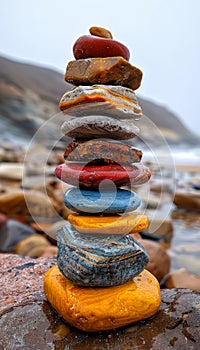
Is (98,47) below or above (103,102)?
above

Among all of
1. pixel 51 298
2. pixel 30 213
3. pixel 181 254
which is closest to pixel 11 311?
pixel 51 298

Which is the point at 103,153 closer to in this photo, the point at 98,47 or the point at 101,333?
the point at 98,47

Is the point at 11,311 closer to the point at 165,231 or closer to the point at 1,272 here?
the point at 1,272

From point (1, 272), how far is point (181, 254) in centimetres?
318

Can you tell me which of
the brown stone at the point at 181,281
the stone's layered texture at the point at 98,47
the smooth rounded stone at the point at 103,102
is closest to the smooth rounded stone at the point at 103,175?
the smooth rounded stone at the point at 103,102

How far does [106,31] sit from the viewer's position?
198 cm

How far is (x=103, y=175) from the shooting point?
6.04 ft

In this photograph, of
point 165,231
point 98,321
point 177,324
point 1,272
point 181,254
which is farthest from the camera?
point 165,231

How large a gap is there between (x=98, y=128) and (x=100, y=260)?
0.78 meters

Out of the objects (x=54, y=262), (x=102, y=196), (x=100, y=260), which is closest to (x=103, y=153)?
(x=102, y=196)

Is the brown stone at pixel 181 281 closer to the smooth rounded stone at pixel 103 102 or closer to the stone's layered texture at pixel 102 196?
the stone's layered texture at pixel 102 196

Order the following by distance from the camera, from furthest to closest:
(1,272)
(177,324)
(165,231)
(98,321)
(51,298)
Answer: (165,231) → (1,272) → (51,298) → (177,324) → (98,321)

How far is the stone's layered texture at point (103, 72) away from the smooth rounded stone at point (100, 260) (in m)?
0.99

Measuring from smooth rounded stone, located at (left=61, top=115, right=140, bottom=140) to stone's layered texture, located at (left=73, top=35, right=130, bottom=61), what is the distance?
16.2 inches
